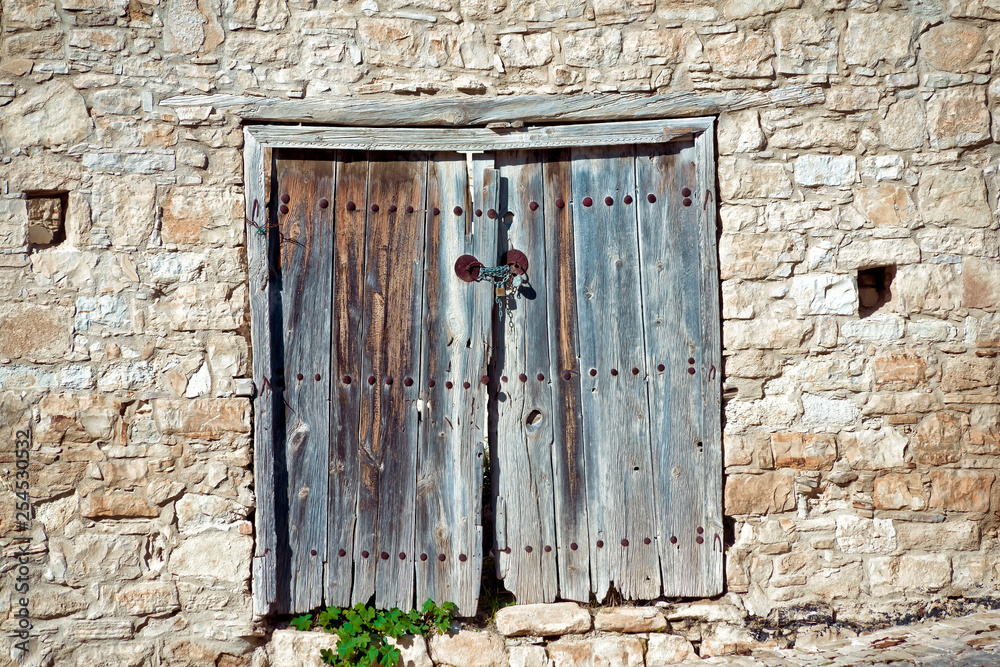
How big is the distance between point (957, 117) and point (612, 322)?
Result: 1.64 m

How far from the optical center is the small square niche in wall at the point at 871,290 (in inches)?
120

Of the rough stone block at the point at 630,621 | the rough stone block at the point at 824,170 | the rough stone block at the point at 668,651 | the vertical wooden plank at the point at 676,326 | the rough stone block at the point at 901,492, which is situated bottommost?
the rough stone block at the point at 668,651

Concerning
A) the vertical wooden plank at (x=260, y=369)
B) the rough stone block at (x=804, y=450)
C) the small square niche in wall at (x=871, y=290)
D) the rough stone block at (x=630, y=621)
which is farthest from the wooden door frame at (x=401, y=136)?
the rough stone block at (x=630, y=621)

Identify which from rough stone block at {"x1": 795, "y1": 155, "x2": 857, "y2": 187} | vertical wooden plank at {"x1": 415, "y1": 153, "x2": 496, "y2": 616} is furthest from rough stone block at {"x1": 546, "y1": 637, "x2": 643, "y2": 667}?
rough stone block at {"x1": 795, "y1": 155, "x2": 857, "y2": 187}

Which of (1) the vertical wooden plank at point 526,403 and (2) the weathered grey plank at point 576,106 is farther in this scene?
(1) the vertical wooden plank at point 526,403

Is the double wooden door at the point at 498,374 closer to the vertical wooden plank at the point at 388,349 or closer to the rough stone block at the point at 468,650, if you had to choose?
the vertical wooden plank at the point at 388,349

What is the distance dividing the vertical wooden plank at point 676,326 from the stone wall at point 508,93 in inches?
5.1

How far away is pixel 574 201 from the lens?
303 cm

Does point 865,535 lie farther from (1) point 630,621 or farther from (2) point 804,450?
(1) point 630,621

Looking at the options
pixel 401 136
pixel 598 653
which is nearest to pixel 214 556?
pixel 598 653

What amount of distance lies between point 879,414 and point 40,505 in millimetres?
3392

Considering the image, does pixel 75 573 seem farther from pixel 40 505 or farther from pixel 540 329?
pixel 540 329

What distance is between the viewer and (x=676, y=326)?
118 inches

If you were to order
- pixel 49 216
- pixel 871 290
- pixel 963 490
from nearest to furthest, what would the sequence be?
pixel 49 216
pixel 963 490
pixel 871 290
